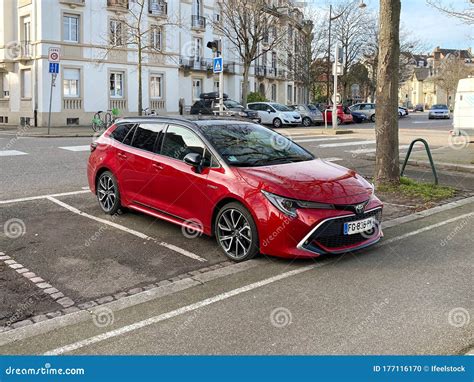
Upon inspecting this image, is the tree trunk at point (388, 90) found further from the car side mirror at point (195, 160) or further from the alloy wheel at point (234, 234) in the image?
the alloy wheel at point (234, 234)

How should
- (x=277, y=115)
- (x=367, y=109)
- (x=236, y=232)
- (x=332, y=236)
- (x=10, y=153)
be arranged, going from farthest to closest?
(x=367, y=109) → (x=277, y=115) → (x=10, y=153) → (x=236, y=232) → (x=332, y=236)

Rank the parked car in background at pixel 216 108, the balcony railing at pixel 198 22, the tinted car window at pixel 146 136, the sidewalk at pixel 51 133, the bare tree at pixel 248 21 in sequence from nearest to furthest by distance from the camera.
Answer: the tinted car window at pixel 146 136 < the sidewalk at pixel 51 133 < the parked car in background at pixel 216 108 < the bare tree at pixel 248 21 < the balcony railing at pixel 198 22

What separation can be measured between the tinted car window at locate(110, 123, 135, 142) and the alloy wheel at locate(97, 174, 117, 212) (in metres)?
0.60

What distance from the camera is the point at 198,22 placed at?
4462 centimetres

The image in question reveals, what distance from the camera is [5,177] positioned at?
37.3 feet

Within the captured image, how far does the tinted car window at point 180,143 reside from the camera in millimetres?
6871

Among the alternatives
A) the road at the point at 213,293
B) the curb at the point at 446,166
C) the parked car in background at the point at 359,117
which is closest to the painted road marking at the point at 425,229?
the road at the point at 213,293

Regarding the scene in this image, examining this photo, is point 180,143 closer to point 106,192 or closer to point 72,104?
point 106,192

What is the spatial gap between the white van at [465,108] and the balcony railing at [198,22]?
26111mm

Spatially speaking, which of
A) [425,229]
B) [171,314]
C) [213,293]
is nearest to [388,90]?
[425,229]

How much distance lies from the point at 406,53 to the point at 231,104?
33.1 m

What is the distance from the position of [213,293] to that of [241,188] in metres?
1.35

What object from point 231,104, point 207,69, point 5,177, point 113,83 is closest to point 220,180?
point 5,177

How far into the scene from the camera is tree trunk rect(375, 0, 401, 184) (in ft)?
33.8
